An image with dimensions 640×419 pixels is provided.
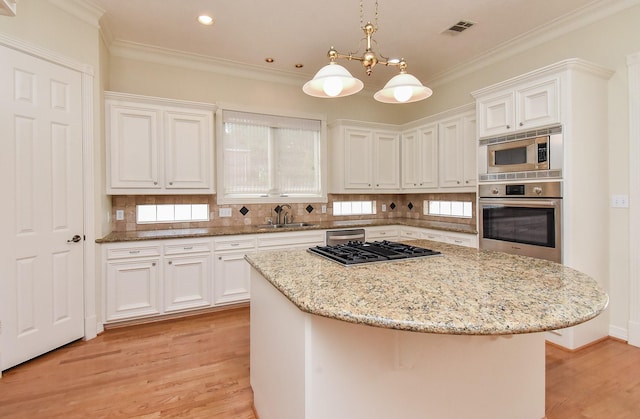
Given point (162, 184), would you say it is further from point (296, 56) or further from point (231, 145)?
point (296, 56)

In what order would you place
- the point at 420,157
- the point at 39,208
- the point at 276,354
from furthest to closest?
the point at 420,157, the point at 39,208, the point at 276,354

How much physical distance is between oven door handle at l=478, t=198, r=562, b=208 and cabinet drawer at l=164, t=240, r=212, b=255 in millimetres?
2920

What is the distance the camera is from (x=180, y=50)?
368 cm

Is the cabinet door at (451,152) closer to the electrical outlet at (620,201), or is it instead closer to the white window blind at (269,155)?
the electrical outlet at (620,201)

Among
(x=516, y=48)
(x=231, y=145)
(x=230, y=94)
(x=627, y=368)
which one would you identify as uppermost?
(x=516, y=48)

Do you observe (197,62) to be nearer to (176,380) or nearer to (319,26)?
(319,26)

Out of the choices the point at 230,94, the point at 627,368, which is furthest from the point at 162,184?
the point at 627,368

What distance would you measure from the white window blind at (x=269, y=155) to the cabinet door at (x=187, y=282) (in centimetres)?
102

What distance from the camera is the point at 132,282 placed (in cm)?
310

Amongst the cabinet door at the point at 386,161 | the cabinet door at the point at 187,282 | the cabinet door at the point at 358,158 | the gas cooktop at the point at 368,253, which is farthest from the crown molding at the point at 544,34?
the cabinet door at the point at 187,282

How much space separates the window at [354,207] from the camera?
4.82 meters

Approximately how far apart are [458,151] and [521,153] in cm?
96

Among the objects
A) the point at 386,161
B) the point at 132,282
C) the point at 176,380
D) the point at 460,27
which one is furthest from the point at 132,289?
the point at 460,27

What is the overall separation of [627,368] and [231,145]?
4.27m
